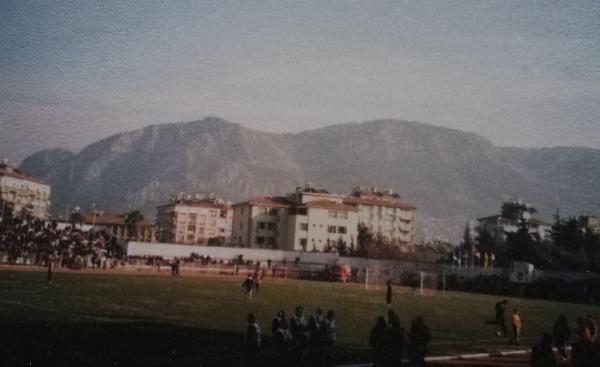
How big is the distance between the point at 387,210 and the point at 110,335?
14651 centimetres

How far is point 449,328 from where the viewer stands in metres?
26.7

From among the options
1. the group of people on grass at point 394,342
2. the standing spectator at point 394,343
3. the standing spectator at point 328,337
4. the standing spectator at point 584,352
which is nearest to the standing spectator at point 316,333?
the standing spectator at point 328,337

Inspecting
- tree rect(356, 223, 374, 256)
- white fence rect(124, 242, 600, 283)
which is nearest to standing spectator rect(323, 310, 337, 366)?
white fence rect(124, 242, 600, 283)

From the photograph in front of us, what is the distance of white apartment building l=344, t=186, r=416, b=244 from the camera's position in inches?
6201

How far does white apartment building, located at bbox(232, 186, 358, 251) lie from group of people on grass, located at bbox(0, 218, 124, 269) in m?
56.6

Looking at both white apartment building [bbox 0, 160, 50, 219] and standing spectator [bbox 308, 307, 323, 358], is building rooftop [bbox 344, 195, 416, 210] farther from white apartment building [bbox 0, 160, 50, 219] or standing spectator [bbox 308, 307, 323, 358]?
standing spectator [bbox 308, 307, 323, 358]

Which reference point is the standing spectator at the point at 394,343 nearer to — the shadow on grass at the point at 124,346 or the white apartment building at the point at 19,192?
the shadow on grass at the point at 124,346

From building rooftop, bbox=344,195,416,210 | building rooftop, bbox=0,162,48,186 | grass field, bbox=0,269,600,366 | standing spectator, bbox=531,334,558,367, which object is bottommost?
grass field, bbox=0,269,600,366

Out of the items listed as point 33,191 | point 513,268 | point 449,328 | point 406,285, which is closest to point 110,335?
point 449,328

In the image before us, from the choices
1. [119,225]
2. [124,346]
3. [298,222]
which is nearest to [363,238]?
[298,222]

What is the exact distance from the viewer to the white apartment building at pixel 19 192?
282ft

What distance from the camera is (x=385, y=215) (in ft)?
529

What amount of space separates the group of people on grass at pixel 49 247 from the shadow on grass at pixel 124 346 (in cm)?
3727

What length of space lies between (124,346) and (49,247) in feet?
142
